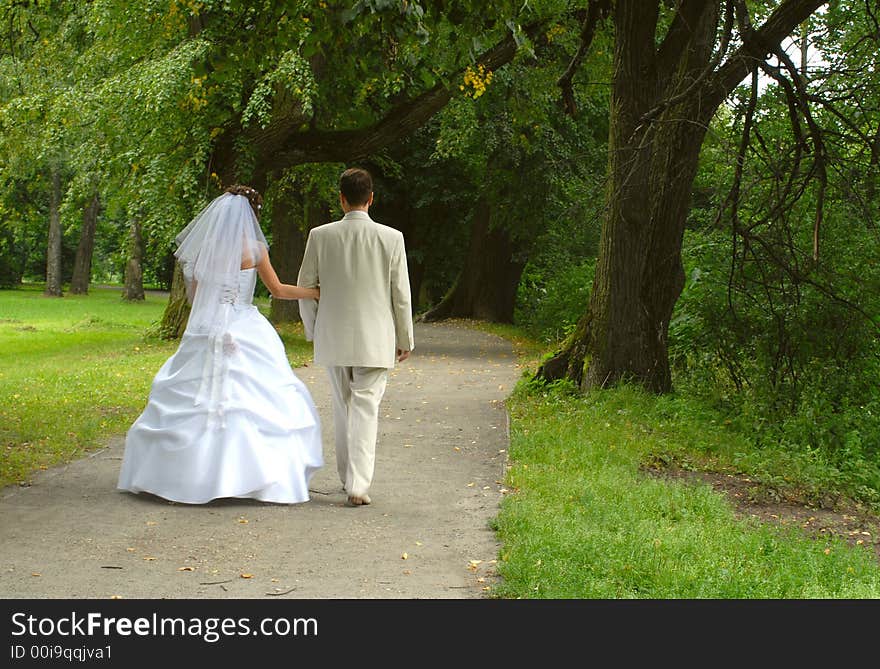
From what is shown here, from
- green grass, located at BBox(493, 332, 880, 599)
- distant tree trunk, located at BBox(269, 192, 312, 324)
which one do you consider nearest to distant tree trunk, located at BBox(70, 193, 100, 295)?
distant tree trunk, located at BBox(269, 192, 312, 324)

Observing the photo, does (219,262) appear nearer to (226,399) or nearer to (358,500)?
(226,399)

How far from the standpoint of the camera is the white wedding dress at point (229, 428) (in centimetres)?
771

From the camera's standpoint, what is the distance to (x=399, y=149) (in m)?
31.5

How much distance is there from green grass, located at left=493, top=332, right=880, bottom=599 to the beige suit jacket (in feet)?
4.65

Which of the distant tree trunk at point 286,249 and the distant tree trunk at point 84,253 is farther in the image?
→ the distant tree trunk at point 84,253

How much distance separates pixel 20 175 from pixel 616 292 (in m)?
16.8

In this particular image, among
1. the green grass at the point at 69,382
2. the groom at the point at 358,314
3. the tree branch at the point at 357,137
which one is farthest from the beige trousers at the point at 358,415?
the tree branch at the point at 357,137

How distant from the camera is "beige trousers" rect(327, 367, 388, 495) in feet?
25.5

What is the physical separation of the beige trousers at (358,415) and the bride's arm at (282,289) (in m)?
0.55

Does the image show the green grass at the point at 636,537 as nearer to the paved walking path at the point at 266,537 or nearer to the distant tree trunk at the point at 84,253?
the paved walking path at the point at 266,537

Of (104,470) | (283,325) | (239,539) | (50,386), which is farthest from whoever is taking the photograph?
(283,325)

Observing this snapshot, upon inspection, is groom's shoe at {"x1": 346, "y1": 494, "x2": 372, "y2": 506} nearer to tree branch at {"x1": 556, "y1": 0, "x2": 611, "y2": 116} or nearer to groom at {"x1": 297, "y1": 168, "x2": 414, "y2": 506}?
groom at {"x1": 297, "y1": 168, "x2": 414, "y2": 506}

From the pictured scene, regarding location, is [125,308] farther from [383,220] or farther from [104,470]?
[104,470]

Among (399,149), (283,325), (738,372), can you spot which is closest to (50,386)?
(738,372)
